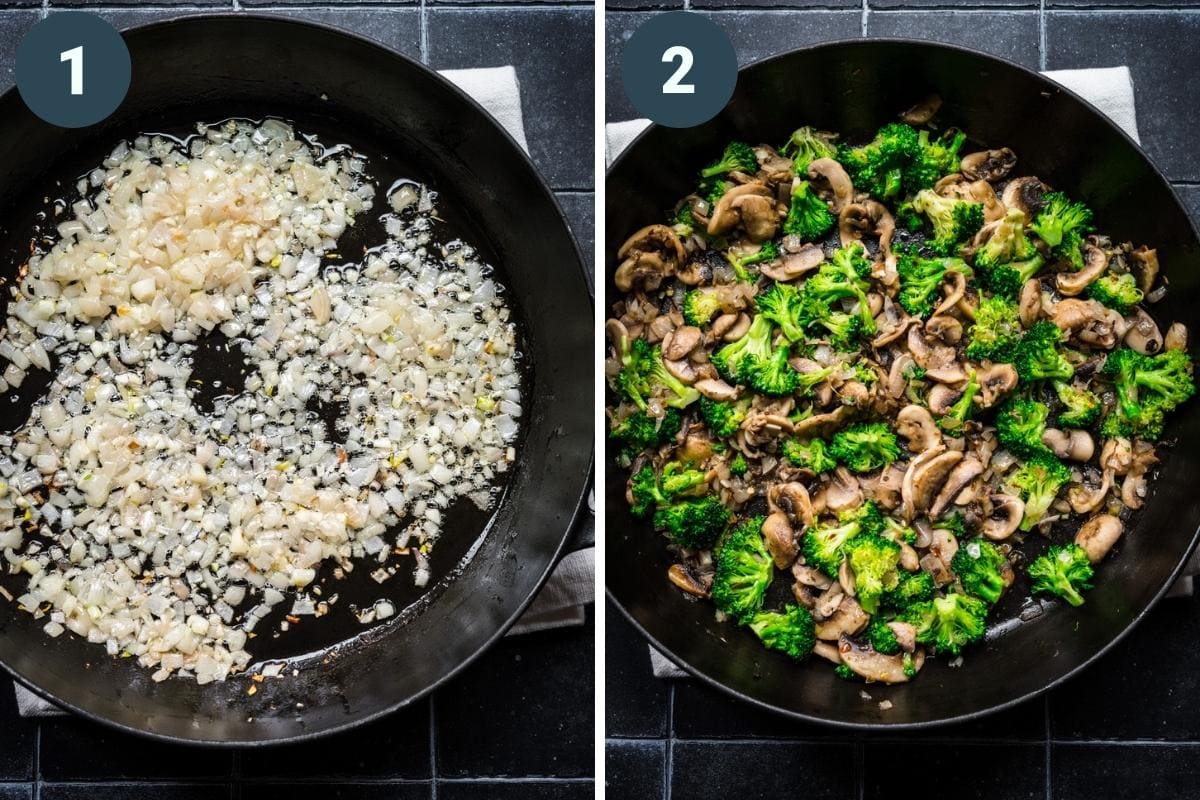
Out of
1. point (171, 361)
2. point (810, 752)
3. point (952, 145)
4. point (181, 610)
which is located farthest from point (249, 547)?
point (952, 145)

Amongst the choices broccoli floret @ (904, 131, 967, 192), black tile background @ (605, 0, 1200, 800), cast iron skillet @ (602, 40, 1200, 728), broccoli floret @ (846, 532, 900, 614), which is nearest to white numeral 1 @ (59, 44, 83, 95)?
cast iron skillet @ (602, 40, 1200, 728)

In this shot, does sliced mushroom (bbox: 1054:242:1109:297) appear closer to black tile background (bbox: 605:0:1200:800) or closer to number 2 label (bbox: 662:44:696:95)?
black tile background (bbox: 605:0:1200:800)

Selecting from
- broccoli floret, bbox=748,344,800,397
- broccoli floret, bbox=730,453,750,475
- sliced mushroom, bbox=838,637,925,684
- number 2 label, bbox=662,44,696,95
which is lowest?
sliced mushroom, bbox=838,637,925,684

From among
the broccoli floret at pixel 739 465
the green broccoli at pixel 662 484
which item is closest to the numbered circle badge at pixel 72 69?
the green broccoli at pixel 662 484

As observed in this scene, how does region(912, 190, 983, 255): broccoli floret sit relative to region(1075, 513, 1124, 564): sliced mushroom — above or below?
above

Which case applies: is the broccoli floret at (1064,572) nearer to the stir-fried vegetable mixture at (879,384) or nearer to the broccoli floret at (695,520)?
the stir-fried vegetable mixture at (879,384)

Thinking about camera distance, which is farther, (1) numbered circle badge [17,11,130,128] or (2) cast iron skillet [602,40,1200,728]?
(1) numbered circle badge [17,11,130,128]

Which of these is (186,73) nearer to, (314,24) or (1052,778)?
(314,24)
